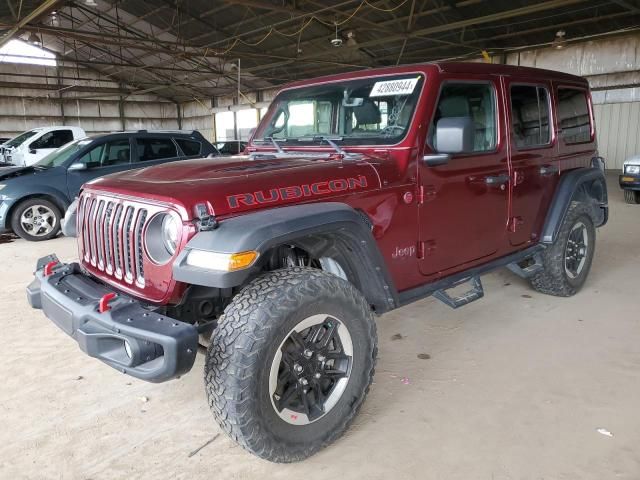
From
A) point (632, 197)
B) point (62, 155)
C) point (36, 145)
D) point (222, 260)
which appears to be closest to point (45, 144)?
point (36, 145)

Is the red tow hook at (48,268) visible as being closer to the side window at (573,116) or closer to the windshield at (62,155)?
the side window at (573,116)

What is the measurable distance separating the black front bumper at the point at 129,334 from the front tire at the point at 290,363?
19 centimetres

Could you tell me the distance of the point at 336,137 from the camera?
3125 millimetres

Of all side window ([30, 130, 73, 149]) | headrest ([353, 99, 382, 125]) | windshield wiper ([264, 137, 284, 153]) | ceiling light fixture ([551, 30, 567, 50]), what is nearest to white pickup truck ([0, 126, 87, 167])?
side window ([30, 130, 73, 149])

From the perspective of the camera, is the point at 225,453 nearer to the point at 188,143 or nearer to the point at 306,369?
the point at 306,369

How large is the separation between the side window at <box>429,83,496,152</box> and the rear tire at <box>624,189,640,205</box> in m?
8.02

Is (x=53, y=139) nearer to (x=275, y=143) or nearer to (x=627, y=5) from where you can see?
(x=275, y=143)

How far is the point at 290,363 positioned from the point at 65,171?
6603 millimetres

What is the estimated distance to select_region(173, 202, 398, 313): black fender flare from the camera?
6.49 feet

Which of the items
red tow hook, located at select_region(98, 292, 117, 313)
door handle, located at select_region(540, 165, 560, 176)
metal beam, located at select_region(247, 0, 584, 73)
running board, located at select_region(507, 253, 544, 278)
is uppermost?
metal beam, located at select_region(247, 0, 584, 73)

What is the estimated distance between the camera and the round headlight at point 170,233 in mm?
2197

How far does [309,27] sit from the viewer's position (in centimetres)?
1593

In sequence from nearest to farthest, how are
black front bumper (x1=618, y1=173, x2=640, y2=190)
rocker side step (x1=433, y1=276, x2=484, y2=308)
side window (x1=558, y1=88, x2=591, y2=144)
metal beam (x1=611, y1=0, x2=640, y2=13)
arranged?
rocker side step (x1=433, y1=276, x2=484, y2=308) → side window (x1=558, y1=88, x2=591, y2=144) → black front bumper (x1=618, y1=173, x2=640, y2=190) → metal beam (x1=611, y1=0, x2=640, y2=13)

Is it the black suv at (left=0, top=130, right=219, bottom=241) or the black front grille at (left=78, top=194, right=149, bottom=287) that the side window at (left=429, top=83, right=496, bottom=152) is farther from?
the black suv at (left=0, top=130, right=219, bottom=241)
